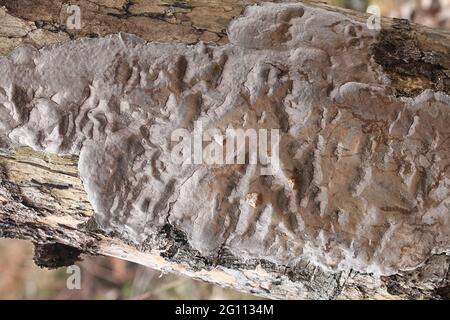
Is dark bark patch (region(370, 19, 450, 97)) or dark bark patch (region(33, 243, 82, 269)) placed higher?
dark bark patch (region(370, 19, 450, 97))

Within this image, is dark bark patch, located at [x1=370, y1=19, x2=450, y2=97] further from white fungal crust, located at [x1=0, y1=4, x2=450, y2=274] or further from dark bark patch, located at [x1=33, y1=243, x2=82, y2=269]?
dark bark patch, located at [x1=33, y1=243, x2=82, y2=269]

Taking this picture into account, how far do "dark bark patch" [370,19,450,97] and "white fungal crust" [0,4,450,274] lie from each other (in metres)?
0.05

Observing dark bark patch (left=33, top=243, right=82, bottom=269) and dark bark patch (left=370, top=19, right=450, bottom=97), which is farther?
dark bark patch (left=33, top=243, right=82, bottom=269)

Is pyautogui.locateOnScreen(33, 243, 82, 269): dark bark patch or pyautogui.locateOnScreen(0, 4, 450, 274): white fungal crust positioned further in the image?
pyautogui.locateOnScreen(33, 243, 82, 269): dark bark patch

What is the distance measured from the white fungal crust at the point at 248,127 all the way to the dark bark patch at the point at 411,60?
5 cm

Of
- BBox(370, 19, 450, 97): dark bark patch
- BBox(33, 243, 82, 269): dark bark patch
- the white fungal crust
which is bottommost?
BBox(33, 243, 82, 269): dark bark patch

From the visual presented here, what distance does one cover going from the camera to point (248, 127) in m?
0.81

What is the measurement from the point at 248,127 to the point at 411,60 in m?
0.31

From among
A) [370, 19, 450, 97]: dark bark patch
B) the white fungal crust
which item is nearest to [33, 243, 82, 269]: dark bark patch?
the white fungal crust

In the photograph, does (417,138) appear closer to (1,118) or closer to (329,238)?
(329,238)

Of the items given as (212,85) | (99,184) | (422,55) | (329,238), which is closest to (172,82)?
(212,85)

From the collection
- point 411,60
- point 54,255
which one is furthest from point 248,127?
point 54,255

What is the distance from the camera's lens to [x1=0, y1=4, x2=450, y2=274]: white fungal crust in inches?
31.4

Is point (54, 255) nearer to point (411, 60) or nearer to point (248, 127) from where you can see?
point (248, 127)
